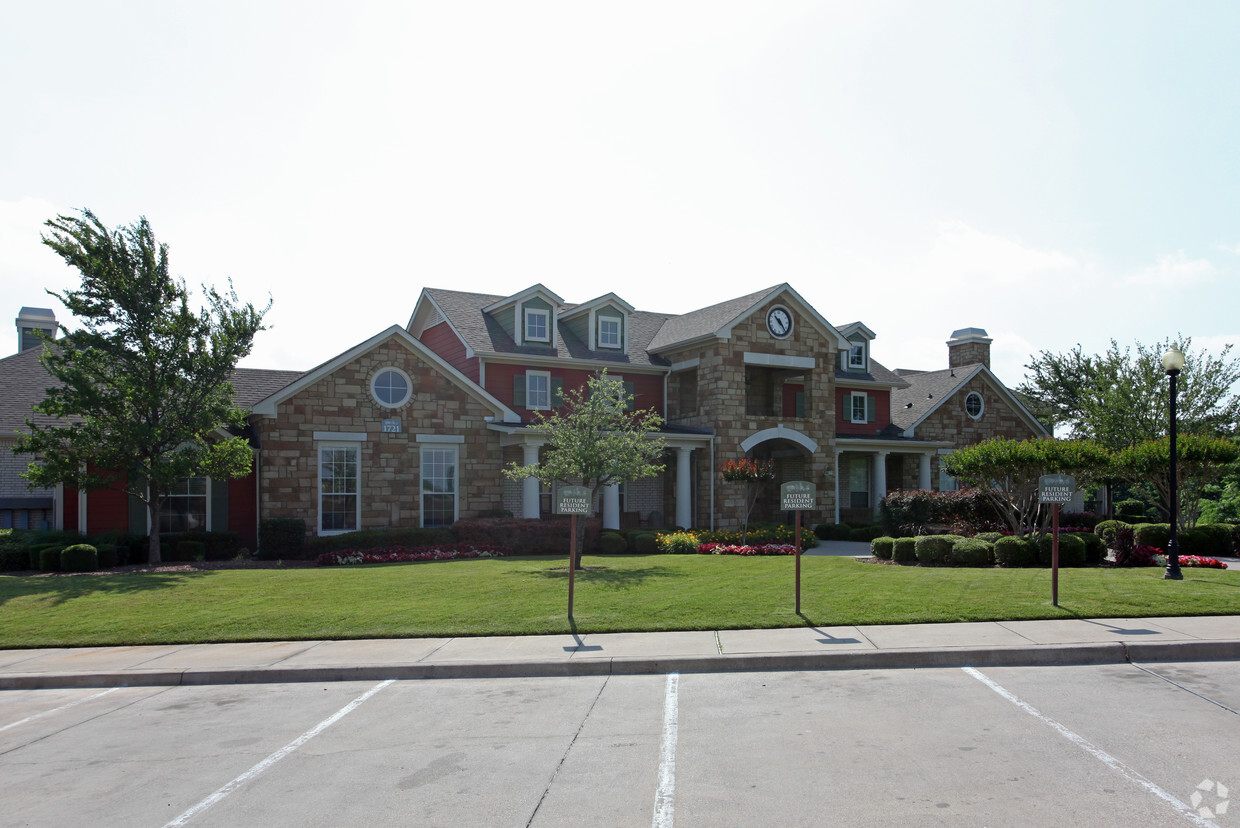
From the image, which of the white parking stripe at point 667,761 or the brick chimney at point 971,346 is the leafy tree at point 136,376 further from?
the brick chimney at point 971,346

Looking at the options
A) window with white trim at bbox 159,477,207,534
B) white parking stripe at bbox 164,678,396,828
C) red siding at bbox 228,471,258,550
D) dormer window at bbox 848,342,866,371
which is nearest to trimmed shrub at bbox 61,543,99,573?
window with white trim at bbox 159,477,207,534

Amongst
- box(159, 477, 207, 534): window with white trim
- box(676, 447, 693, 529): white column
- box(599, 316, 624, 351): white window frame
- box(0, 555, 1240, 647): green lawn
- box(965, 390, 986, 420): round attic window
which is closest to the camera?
box(0, 555, 1240, 647): green lawn

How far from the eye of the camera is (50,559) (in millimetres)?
18344

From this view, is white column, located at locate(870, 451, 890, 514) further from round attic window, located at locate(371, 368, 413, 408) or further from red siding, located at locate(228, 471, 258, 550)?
red siding, located at locate(228, 471, 258, 550)

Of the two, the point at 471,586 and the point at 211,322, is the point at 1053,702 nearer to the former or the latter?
the point at 471,586

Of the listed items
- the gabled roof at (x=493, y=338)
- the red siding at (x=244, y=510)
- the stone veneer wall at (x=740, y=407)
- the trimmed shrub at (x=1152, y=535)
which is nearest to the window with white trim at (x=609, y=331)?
the gabled roof at (x=493, y=338)

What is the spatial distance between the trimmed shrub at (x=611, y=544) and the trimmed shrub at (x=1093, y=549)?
10873 millimetres

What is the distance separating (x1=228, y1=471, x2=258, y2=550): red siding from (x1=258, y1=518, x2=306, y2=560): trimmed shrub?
4.59ft

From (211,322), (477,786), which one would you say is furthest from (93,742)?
(211,322)

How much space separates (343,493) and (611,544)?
23.8 feet

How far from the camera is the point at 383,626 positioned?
11625 mm

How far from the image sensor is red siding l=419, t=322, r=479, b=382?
28.4 meters

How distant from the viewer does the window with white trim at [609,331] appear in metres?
30.8

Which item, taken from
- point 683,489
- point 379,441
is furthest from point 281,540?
point 683,489
